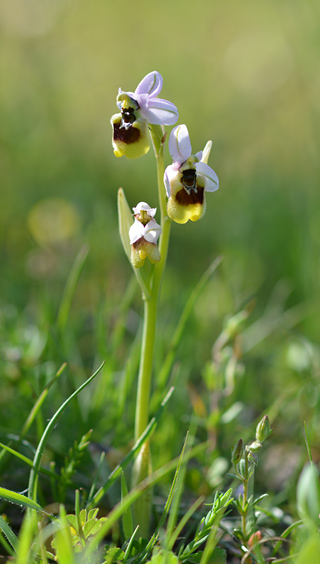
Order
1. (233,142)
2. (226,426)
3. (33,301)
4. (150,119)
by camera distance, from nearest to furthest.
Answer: (150,119), (226,426), (33,301), (233,142)

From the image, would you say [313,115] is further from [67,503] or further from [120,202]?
[67,503]

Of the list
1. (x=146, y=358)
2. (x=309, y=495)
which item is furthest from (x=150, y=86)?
(x=309, y=495)

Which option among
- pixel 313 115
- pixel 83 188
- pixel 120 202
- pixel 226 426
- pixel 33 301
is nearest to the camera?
pixel 120 202

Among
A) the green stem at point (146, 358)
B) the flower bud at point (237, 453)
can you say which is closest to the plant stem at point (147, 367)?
the green stem at point (146, 358)

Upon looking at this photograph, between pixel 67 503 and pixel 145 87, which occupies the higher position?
pixel 145 87

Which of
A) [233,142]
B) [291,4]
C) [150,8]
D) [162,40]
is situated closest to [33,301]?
[291,4]

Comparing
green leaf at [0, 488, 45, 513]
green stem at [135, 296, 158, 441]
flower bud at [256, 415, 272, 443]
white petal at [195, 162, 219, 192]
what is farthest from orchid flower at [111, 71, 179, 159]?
green leaf at [0, 488, 45, 513]

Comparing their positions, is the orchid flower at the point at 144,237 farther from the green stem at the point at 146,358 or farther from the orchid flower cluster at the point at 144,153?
the green stem at the point at 146,358
